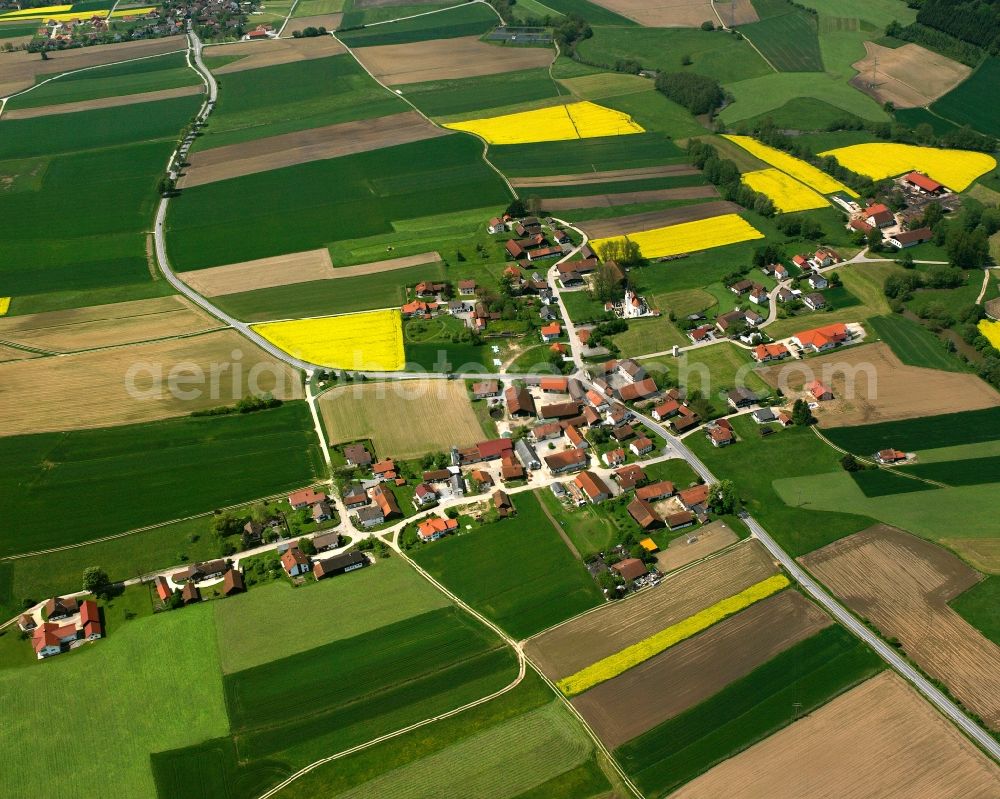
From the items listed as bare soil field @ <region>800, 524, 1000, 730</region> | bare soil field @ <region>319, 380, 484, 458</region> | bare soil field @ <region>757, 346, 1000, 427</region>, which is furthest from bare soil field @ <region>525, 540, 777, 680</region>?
bare soil field @ <region>319, 380, 484, 458</region>

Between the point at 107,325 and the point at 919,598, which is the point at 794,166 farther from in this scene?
the point at 107,325

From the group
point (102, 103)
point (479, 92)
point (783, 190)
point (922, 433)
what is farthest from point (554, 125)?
point (922, 433)

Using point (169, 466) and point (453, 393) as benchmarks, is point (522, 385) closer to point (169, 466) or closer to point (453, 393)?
point (453, 393)

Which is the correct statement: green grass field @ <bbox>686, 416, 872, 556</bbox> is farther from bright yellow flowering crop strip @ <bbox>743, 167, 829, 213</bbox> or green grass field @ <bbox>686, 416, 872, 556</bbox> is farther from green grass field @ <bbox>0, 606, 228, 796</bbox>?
bright yellow flowering crop strip @ <bbox>743, 167, 829, 213</bbox>

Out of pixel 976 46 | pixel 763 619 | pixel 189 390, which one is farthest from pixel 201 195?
pixel 976 46

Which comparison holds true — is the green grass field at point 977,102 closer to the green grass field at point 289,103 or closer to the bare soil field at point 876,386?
the bare soil field at point 876,386

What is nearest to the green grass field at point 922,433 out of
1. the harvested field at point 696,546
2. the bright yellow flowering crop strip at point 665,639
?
the harvested field at point 696,546
